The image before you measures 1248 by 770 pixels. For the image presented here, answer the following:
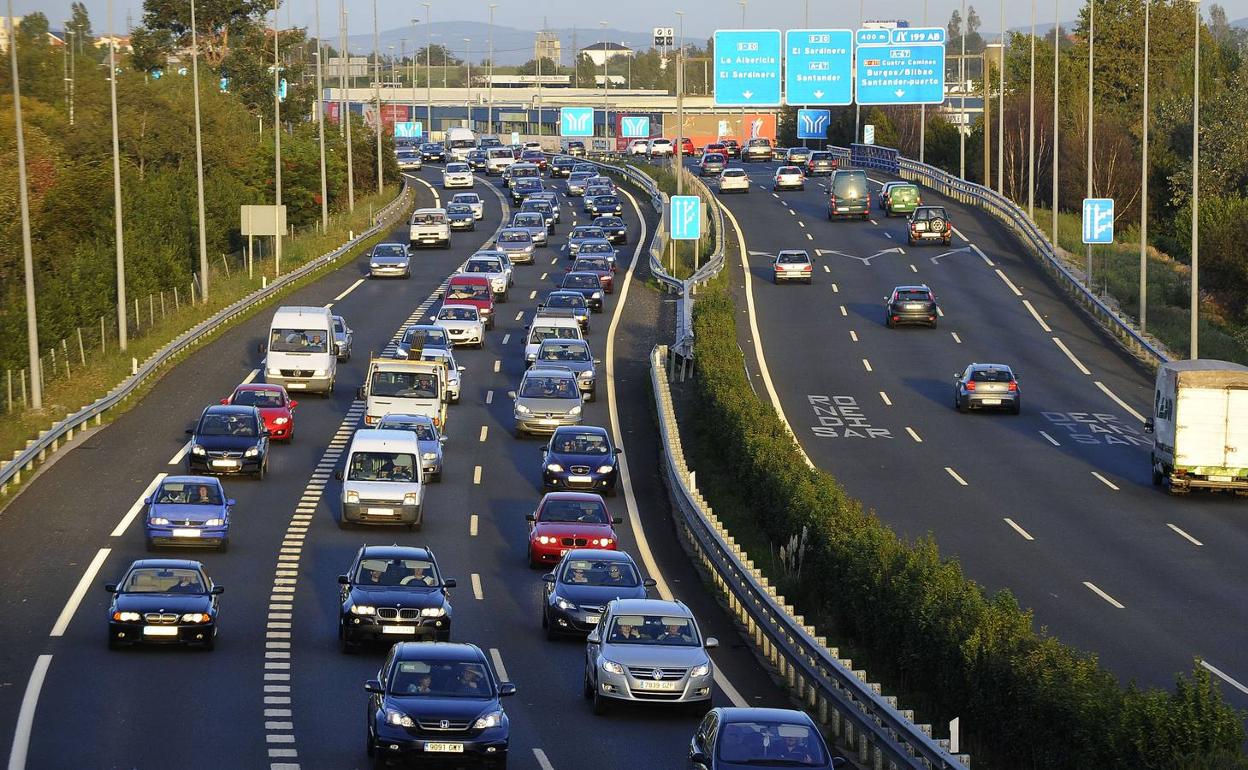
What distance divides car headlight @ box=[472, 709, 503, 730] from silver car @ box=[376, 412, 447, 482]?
61.5ft

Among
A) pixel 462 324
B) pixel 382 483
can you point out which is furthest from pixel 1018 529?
pixel 462 324

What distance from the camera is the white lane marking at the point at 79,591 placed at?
25891mm

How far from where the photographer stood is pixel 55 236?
76.5 meters

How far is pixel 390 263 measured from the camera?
69875mm

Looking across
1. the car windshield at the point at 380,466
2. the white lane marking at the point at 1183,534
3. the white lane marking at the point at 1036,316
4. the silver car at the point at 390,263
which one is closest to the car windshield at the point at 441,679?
the car windshield at the point at 380,466

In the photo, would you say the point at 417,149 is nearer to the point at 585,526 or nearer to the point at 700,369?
the point at 700,369

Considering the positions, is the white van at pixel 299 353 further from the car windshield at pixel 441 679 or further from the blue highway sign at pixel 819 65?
the blue highway sign at pixel 819 65

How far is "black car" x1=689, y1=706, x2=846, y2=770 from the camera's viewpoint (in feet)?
54.9

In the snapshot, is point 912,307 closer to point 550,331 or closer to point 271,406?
point 550,331

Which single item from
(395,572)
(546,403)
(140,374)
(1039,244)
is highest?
(1039,244)

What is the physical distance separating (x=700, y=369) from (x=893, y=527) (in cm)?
1298

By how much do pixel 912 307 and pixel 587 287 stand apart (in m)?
11.0

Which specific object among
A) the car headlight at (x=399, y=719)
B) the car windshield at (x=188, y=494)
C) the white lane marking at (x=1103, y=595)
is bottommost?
the white lane marking at (x=1103, y=595)

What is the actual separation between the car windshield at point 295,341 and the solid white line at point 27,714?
75.8 feet
